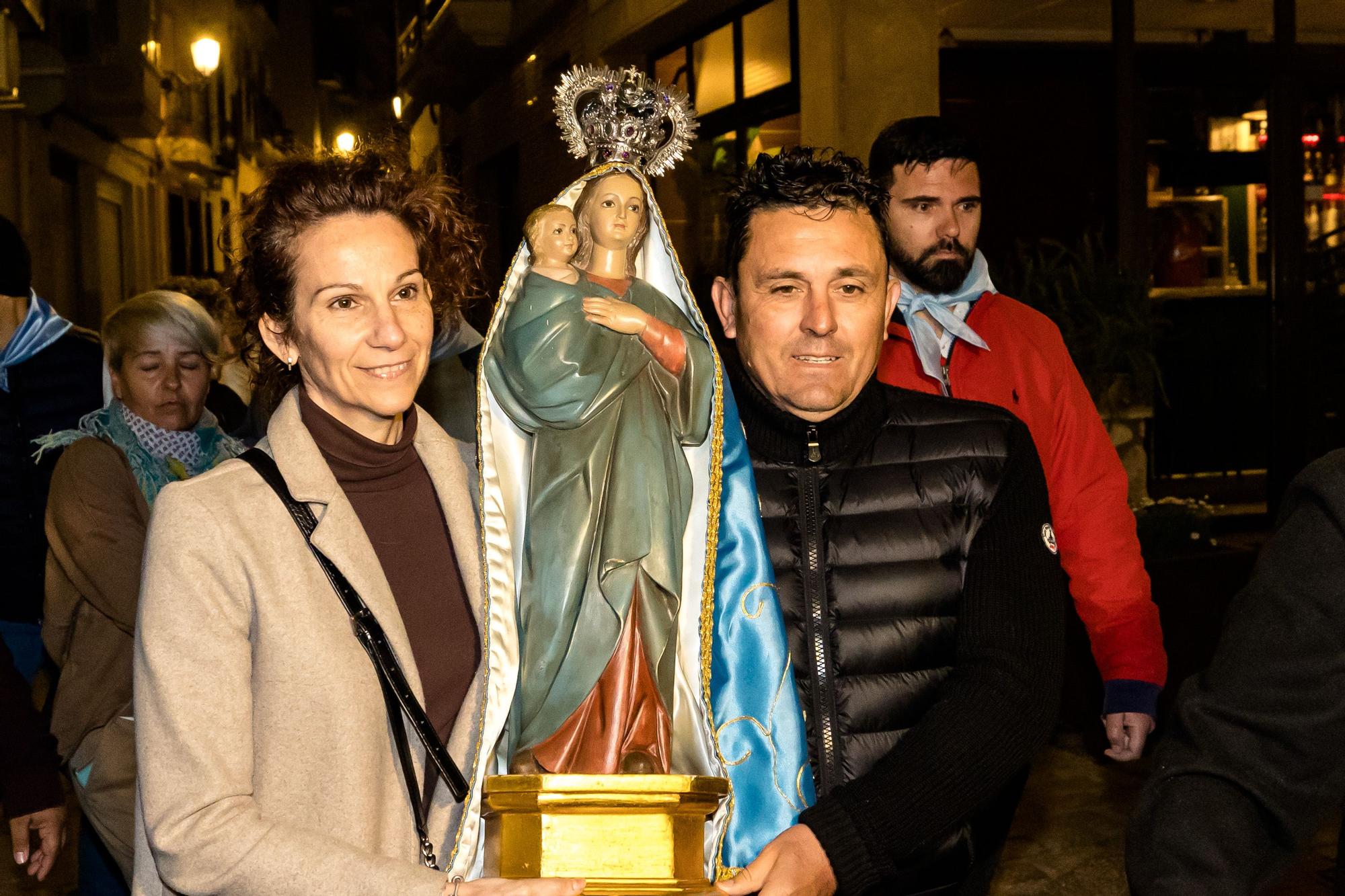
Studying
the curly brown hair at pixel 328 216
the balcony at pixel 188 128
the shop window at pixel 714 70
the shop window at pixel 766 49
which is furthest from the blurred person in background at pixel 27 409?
the balcony at pixel 188 128

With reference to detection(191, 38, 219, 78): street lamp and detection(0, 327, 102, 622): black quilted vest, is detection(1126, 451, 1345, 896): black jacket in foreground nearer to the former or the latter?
detection(0, 327, 102, 622): black quilted vest

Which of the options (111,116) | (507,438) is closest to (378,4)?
(111,116)

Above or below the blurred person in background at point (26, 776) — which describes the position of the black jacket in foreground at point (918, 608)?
above

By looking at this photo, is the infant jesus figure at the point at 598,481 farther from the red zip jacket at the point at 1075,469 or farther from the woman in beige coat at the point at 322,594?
the red zip jacket at the point at 1075,469

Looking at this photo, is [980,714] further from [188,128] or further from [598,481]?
[188,128]

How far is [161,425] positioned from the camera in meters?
3.83

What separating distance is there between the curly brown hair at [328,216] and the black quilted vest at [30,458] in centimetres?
209

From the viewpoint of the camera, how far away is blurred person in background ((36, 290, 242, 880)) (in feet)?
10.5

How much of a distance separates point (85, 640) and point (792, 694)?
2.14 metres

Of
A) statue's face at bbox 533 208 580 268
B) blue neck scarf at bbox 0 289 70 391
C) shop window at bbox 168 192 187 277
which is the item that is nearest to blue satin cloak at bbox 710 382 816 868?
statue's face at bbox 533 208 580 268

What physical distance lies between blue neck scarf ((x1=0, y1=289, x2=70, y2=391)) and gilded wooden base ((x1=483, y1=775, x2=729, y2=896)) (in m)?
2.89

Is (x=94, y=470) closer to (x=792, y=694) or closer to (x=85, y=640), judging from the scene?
(x=85, y=640)

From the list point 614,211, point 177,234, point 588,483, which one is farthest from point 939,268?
point 177,234

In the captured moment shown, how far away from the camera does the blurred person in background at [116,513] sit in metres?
3.21
